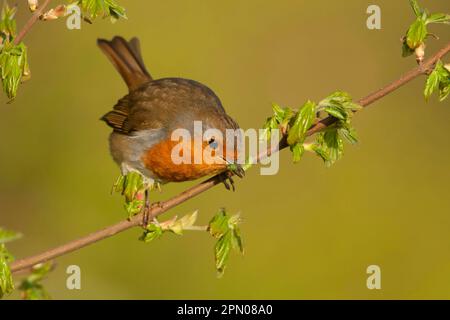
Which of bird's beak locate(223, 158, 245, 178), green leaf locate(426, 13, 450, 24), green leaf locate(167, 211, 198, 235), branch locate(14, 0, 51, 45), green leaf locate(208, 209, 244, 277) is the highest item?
green leaf locate(426, 13, 450, 24)

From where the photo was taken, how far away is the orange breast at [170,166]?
424cm

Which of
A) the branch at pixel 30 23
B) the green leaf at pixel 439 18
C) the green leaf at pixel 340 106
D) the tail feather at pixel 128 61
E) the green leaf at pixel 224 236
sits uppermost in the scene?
the tail feather at pixel 128 61

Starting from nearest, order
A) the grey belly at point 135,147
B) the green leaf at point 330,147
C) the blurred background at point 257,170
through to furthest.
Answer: the green leaf at point 330,147 < the grey belly at point 135,147 < the blurred background at point 257,170

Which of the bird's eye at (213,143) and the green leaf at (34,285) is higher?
the bird's eye at (213,143)

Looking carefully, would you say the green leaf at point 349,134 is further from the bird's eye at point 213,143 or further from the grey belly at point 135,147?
the grey belly at point 135,147

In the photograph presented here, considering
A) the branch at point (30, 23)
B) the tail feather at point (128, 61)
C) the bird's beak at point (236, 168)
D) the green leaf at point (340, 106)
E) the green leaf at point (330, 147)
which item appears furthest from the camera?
the tail feather at point (128, 61)

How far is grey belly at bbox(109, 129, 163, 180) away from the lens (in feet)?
15.8

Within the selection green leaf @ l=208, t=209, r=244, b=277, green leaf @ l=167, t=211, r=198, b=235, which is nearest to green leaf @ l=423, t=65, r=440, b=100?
green leaf @ l=208, t=209, r=244, b=277

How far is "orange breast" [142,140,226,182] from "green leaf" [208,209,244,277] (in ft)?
2.82

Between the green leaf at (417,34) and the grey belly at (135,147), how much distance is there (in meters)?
1.99

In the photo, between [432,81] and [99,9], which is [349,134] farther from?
[99,9]

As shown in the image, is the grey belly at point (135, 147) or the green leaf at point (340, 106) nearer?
the green leaf at point (340, 106)

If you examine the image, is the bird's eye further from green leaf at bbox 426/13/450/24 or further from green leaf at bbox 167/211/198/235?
green leaf at bbox 426/13/450/24

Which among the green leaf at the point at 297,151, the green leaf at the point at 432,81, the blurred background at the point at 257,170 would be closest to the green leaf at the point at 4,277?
the green leaf at the point at 297,151
